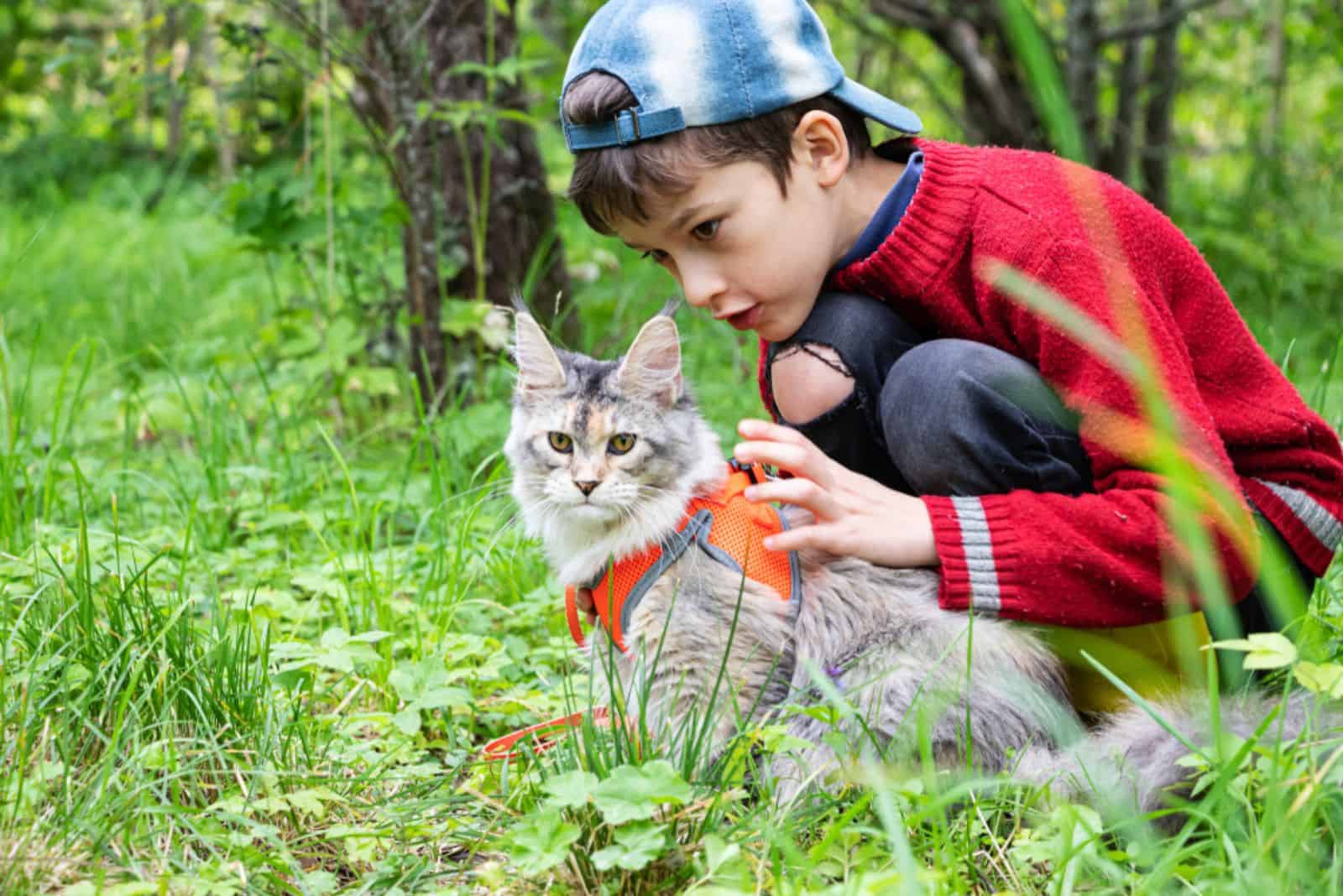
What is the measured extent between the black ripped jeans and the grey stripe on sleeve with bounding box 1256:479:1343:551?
6 centimetres

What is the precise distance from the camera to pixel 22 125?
12164mm

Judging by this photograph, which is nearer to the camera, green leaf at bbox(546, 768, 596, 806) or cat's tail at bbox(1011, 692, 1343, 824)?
green leaf at bbox(546, 768, 596, 806)

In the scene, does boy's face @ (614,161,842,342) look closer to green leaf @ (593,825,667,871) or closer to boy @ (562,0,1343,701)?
boy @ (562,0,1343,701)

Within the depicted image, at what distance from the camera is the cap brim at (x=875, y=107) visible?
226cm

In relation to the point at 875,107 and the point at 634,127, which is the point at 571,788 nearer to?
the point at 634,127

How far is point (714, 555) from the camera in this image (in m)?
2.20

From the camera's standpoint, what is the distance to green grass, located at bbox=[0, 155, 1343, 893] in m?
1.53

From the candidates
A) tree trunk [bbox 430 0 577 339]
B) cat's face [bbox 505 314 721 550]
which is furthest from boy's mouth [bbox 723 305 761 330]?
tree trunk [bbox 430 0 577 339]

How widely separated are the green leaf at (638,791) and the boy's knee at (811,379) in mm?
920

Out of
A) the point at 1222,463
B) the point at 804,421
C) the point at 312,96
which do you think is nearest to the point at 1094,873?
the point at 1222,463

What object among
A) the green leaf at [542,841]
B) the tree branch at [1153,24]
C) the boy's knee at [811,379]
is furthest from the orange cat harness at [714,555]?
the tree branch at [1153,24]

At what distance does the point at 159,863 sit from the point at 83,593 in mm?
592

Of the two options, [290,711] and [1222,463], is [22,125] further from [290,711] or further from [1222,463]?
[1222,463]

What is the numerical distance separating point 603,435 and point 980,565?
0.85 meters
